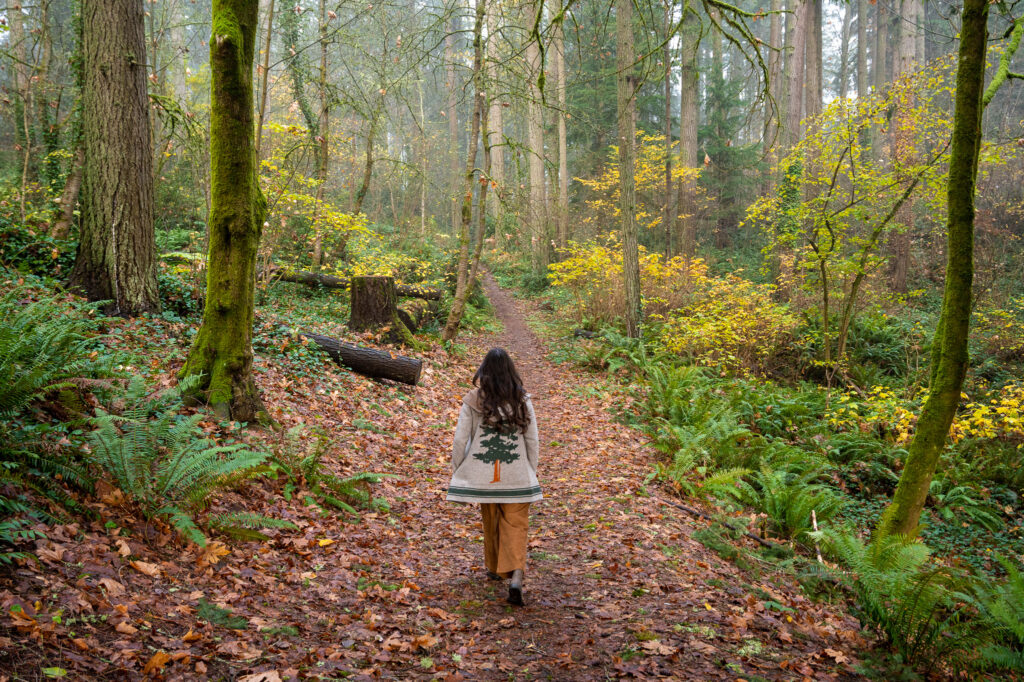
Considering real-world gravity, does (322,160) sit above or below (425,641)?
above

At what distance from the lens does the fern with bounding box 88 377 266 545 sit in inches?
138

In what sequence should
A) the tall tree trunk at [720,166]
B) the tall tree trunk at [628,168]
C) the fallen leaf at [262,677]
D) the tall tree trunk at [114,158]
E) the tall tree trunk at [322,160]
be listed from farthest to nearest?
the tall tree trunk at [720,166], the tall tree trunk at [322,160], the tall tree trunk at [628,168], the tall tree trunk at [114,158], the fallen leaf at [262,677]

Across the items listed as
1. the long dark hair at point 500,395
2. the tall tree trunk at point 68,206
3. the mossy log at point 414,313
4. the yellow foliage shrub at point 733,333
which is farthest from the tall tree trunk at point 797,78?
the tall tree trunk at point 68,206

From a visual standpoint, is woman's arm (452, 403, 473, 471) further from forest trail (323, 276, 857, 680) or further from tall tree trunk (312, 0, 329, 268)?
tall tree trunk (312, 0, 329, 268)

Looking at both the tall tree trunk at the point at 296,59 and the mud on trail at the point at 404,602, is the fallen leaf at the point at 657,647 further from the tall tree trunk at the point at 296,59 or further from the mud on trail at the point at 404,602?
the tall tree trunk at the point at 296,59

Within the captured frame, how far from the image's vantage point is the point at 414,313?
12.5m

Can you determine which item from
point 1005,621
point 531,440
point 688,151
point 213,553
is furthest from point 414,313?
point 688,151

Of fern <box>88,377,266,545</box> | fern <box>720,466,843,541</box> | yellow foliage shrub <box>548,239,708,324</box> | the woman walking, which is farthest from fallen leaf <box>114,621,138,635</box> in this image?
yellow foliage shrub <box>548,239,708,324</box>

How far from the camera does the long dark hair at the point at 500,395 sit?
413 cm

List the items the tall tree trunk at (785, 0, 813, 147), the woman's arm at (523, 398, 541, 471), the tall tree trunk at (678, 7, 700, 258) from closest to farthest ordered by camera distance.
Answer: the woman's arm at (523, 398, 541, 471) < the tall tree trunk at (678, 7, 700, 258) < the tall tree trunk at (785, 0, 813, 147)

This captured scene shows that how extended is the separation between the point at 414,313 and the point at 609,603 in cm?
935

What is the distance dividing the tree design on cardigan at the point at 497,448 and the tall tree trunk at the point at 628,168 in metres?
9.48

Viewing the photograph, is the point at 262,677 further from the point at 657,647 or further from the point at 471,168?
the point at 471,168

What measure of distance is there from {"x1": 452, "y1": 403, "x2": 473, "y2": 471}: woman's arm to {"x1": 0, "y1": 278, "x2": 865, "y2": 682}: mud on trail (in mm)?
1031
